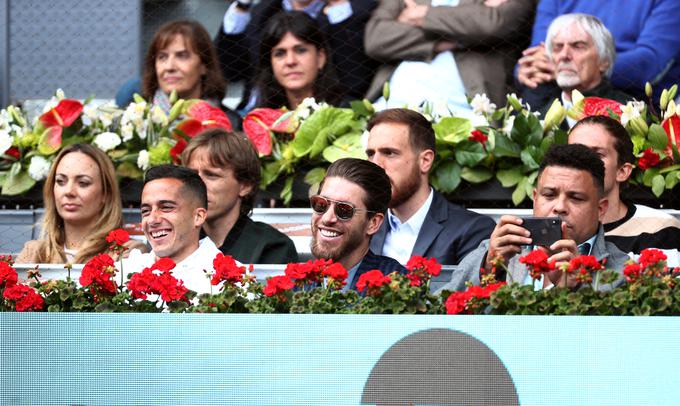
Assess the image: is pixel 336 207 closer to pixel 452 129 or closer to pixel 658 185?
pixel 452 129

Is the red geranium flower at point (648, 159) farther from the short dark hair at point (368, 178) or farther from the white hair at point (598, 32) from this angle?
Result: the short dark hair at point (368, 178)

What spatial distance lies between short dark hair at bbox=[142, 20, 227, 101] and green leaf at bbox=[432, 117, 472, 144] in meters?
1.22

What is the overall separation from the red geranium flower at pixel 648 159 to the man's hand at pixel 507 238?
1360 millimetres

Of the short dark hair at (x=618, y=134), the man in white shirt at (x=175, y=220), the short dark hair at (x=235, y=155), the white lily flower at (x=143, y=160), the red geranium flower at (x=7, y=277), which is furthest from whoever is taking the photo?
the white lily flower at (x=143, y=160)

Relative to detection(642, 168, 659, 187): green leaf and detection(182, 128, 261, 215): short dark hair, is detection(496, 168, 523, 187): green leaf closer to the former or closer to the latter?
detection(642, 168, 659, 187): green leaf

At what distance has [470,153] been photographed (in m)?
5.56

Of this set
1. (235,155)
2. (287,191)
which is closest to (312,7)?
(287,191)

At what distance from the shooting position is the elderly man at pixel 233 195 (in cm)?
516

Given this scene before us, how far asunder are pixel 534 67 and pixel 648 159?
2.80ft

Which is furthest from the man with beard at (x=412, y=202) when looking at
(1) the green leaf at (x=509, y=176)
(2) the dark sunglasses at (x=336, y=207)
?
(2) the dark sunglasses at (x=336, y=207)

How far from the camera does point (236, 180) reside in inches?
209

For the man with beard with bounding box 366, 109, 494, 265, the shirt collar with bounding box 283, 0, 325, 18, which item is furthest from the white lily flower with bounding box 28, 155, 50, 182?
the man with beard with bounding box 366, 109, 494, 265

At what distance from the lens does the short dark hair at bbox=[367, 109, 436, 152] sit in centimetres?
520

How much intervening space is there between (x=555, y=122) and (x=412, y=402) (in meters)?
2.28
